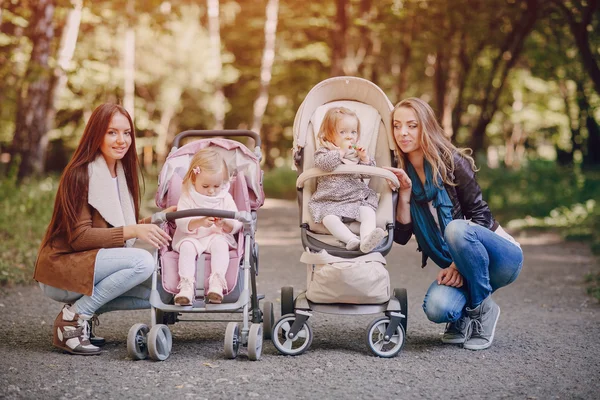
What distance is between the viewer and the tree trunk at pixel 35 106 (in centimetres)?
1450

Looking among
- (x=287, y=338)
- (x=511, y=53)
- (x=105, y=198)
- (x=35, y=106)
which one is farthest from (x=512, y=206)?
(x=105, y=198)

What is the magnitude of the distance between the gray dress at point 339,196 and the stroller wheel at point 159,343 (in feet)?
4.33

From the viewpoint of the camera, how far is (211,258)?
5492mm

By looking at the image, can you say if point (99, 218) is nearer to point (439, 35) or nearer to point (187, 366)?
point (187, 366)

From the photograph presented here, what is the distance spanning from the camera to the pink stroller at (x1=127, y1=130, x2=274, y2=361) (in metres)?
5.32

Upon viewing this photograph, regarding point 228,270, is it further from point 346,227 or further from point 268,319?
point 346,227

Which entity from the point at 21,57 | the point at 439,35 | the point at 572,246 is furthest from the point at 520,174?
the point at 21,57

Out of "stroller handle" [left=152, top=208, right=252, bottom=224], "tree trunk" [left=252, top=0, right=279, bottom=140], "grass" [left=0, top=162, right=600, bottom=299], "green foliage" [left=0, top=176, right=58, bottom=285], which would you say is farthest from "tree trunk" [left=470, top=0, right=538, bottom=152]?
"stroller handle" [left=152, top=208, right=252, bottom=224]

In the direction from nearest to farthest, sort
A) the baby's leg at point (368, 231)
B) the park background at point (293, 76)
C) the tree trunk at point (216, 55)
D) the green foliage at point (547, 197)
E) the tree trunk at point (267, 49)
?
the baby's leg at point (368, 231)
the park background at point (293, 76)
the green foliage at point (547, 197)
the tree trunk at point (267, 49)
the tree trunk at point (216, 55)

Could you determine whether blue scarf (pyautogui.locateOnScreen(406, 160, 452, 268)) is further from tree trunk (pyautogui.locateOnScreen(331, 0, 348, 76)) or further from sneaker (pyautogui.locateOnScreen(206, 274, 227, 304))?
tree trunk (pyautogui.locateOnScreen(331, 0, 348, 76))

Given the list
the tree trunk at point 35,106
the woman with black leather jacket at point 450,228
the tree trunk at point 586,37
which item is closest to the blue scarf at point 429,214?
the woman with black leather jacket at point 450,228

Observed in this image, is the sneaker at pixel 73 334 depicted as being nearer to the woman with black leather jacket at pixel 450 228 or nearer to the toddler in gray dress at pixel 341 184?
the toddler in gray dress at pixel 341 184

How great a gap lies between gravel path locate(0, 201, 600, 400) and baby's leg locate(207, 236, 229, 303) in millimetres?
442

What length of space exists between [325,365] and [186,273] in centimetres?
107
